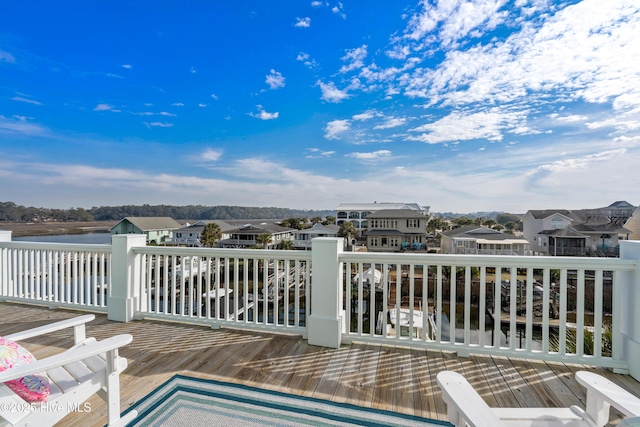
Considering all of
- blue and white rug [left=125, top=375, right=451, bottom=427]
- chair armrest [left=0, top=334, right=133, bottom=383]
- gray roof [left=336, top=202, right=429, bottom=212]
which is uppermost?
gray roof [left=336, top=202, right=429, bottom=212]

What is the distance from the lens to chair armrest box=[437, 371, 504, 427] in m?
0.91

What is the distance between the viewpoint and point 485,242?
25.2 ft

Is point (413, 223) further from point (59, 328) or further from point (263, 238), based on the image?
point (59, 328)

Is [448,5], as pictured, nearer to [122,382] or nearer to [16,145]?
[122,382]

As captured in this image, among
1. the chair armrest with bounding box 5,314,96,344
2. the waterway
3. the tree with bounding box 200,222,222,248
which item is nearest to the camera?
the chair armrest with bounding box 5,314,96,344

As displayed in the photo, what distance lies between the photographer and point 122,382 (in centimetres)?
205

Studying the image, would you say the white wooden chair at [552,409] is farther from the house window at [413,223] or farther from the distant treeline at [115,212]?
the house window at [413,223]

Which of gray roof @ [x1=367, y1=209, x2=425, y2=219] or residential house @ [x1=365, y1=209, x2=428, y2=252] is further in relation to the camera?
gray roof @ [x1=367, y1=209, x2=425, y2=219]

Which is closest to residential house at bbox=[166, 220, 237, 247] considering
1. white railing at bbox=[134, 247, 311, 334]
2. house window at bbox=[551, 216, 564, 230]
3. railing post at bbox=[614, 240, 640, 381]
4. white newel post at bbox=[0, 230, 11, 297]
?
white newel post at bbox=[0, 230, 11, 297]

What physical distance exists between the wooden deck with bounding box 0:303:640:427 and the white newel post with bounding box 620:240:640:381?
160mm

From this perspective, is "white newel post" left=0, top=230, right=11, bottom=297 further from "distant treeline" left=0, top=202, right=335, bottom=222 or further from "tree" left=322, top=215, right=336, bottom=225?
"tree" left=322, top=215, right=336, bottom=225

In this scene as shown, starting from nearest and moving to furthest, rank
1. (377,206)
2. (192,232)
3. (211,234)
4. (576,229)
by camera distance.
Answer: (576,229), (192,232), (211,234), (377,206)

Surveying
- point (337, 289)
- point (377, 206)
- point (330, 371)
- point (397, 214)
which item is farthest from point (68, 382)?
point (377, 206)

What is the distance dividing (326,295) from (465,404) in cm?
175
